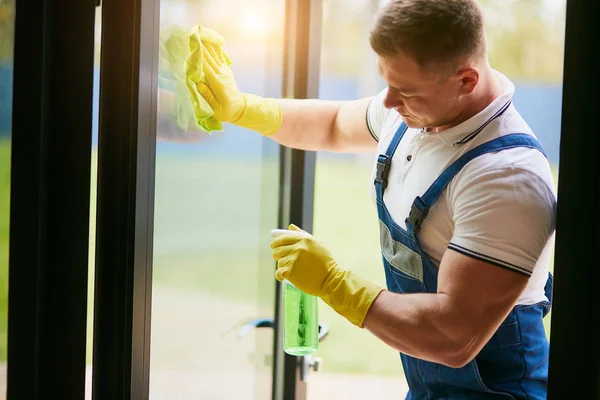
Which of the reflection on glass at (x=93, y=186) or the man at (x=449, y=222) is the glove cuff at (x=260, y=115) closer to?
the man at (x=449, y=222)

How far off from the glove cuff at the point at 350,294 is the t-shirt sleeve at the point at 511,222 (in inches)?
7.6

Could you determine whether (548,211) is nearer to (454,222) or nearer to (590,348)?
(454,222)

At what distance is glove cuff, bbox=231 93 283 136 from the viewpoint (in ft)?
4.76

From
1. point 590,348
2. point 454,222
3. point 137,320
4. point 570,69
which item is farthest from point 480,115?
point 137,320

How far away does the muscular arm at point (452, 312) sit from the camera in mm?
1052

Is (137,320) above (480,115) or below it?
below

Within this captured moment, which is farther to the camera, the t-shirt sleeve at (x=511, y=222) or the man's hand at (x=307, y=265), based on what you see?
the man's hand at (x=307, y=265)

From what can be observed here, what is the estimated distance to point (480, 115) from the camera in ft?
3.90

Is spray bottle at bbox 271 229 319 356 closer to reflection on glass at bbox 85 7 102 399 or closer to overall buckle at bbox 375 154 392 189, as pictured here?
overall buckle at bbox 375 154 392 189

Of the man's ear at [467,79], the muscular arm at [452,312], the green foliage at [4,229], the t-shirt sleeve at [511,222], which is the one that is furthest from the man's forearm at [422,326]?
the green foliage at [4,229]

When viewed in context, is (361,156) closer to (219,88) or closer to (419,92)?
(219,88)

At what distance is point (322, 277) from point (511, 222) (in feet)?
1.26

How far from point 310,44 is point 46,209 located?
0.96 metres

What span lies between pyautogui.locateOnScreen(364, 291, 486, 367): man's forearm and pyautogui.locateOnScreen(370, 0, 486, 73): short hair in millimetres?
445
